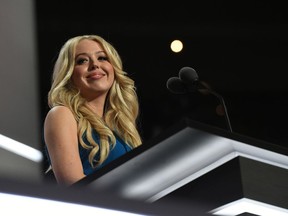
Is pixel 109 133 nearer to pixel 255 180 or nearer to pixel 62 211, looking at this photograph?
pixel 255 180

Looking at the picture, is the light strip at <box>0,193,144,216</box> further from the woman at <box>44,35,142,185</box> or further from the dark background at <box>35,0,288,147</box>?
the dark background at <box>35,0,288,147</box>

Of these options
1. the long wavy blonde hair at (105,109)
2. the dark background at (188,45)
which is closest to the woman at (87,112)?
the long wavy blonde hair at (105,109)

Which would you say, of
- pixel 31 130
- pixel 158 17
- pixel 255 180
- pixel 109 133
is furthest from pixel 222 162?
pixel 158 17

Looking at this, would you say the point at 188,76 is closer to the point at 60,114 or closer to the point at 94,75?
the point at 60,114

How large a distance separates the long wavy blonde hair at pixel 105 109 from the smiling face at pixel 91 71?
18 millimetres

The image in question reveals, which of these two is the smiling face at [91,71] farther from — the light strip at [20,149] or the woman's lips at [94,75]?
the light strip at [20,149]

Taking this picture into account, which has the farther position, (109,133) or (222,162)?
(109,133)

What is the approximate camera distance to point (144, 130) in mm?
3678

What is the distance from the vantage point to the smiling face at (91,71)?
76.4 inches

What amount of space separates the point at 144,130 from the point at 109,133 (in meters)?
1.90

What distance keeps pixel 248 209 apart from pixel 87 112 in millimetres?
901

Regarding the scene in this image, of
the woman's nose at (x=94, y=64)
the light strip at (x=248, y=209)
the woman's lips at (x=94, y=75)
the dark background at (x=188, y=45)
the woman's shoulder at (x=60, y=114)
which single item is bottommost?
the light strip at (x=248, y=209)

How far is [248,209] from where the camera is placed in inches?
39.9

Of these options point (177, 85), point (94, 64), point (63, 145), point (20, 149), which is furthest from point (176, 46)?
point (177, 85)
